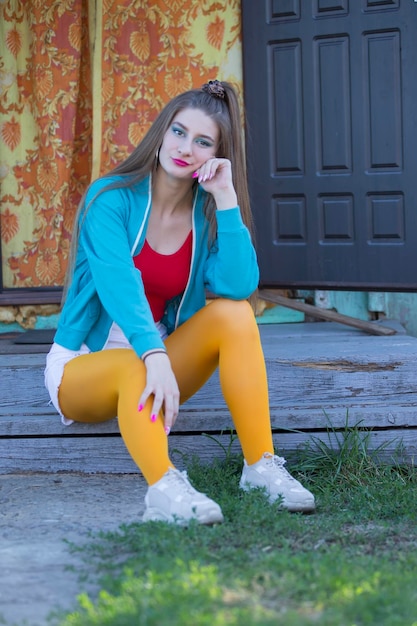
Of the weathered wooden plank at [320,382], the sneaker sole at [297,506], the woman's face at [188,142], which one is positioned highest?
the woman's face at [188,142]

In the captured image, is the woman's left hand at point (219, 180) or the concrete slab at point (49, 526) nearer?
the concrete slab at point (49, 526)

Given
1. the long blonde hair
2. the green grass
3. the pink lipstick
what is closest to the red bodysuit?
the long blonde hair

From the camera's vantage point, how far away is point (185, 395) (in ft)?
10.1

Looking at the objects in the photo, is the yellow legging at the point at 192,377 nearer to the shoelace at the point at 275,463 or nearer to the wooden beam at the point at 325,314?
the shoelace at the point at 275,463

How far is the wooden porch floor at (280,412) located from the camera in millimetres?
3297

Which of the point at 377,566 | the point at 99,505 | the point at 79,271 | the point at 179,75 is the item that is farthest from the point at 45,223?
the point at 377,566

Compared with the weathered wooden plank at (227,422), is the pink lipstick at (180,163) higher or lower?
higher

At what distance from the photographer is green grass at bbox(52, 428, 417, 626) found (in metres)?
1.88

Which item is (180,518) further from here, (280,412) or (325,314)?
(325,314)

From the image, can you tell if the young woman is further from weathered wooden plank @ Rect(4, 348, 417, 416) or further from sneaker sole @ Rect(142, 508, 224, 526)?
weathered wooden plank @ Rect(4, 348, 417, 416)

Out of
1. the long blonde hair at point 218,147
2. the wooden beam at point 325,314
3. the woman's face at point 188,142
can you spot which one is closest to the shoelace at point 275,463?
the long blonde hair at point 218,147

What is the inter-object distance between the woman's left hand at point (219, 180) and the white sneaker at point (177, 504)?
89 centimetres

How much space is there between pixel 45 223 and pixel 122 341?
7.16ft

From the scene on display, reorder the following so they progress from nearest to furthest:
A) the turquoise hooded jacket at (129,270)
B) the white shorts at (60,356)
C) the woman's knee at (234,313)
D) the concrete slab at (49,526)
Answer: the concrete slab at (49,526), the turquoise hooded jacket at (129,270), the woman's knee at (234,313), the white shorts at (60,356)
